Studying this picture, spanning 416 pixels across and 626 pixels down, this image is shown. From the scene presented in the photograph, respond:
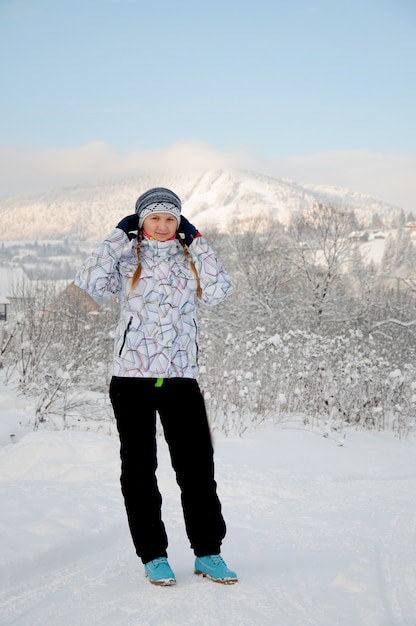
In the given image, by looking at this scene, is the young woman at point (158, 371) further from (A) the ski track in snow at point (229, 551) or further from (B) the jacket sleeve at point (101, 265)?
(A) the ski track in snow at point (229, 551)

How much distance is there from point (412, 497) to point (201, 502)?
9.22ft

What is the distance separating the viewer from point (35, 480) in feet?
16.0

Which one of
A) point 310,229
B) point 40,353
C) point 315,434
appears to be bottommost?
point 315,434

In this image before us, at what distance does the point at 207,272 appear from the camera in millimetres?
3053

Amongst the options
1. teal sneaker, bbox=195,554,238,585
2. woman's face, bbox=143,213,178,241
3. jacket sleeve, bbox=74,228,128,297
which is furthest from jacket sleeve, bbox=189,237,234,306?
teal sneaker, bbox=195,554,238,585

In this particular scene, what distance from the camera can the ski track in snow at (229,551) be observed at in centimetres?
248

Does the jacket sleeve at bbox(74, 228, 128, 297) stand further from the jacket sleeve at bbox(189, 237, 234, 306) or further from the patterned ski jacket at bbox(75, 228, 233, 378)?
the jacket sleeve at bbox(189, 237, 234, 306)

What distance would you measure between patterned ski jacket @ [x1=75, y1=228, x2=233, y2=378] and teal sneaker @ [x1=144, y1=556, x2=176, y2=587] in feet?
2.70

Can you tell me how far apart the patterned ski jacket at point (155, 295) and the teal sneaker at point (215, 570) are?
0.83 m

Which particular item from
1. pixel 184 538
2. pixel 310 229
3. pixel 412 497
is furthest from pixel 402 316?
pixel 184 538

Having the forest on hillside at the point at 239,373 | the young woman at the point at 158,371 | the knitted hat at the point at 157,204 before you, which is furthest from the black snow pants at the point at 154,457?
the forest on hillside at the point at 239,373

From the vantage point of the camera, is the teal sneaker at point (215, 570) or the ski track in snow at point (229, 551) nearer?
the ski track in snow at point (229, 551)

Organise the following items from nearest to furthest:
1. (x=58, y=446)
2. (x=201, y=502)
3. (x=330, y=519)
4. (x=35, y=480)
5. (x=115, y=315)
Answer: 1. (x=201, y=502)
2. (x=330, y=519)
3. (x=35, y=480)
4. (x=58, y=446)
5. (x=115, y=315)

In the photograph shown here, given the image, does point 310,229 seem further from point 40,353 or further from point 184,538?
point 184,538
